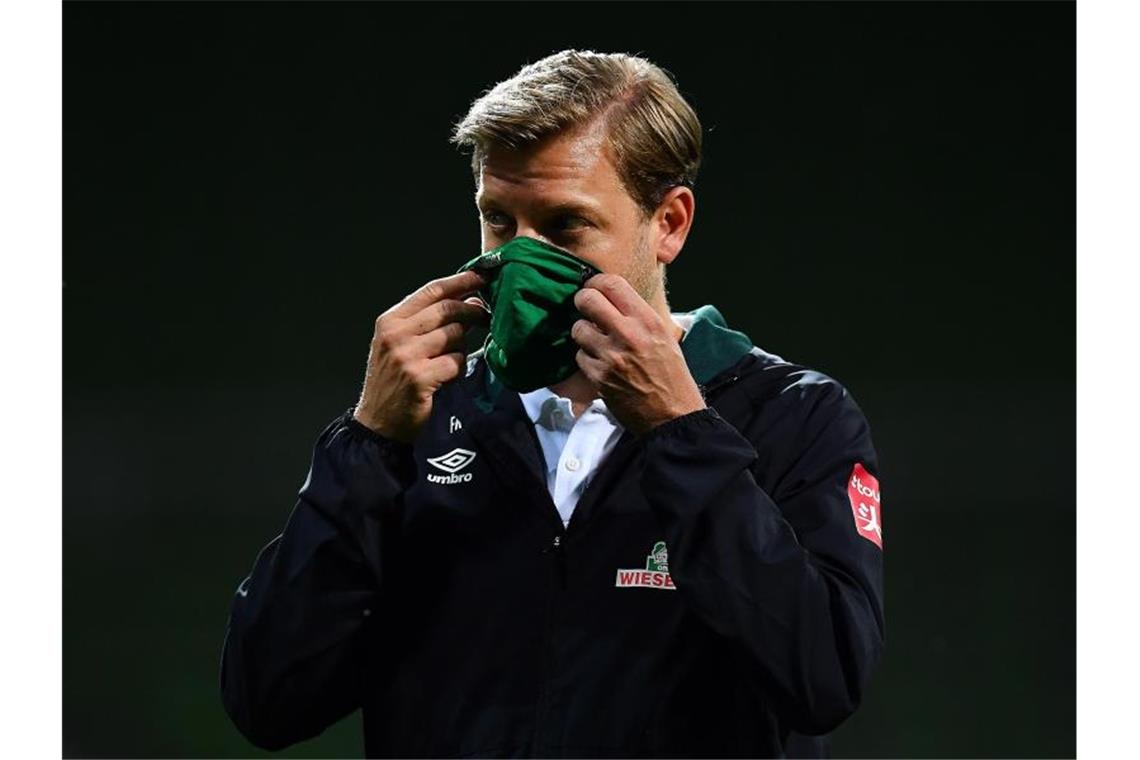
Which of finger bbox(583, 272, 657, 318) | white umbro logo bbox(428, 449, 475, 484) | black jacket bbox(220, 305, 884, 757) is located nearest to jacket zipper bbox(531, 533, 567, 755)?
black jacket bbox(220, 305, 884, 757)

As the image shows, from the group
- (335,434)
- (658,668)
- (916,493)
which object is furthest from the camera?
(916,493)

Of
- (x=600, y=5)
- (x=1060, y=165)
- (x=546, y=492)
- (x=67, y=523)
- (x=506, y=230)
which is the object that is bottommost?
(x=67, y=523)

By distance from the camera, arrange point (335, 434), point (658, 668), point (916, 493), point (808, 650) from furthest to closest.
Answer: point (916, 493) < point (335, 434) < point (658, 668) < point (808, 650)

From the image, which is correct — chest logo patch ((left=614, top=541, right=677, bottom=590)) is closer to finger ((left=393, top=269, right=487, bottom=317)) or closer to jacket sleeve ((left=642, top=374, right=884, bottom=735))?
jacket sleeve ((left=642, top=374, right=884, bottom=735))

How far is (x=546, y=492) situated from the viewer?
5.32 feet

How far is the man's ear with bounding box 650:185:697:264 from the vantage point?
5.97 feet

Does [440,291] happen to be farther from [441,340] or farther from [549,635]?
[549,635]

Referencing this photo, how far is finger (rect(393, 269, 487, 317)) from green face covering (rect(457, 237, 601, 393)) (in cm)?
2

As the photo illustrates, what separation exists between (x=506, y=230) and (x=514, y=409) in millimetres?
219

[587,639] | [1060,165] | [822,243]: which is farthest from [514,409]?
[1060,165]

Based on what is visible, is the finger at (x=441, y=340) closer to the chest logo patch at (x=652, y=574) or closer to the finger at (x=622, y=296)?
the finger at (x=622, y=296)

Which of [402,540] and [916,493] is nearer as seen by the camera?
[402,540]

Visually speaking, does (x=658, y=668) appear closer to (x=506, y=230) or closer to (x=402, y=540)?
(x=402, y=540)

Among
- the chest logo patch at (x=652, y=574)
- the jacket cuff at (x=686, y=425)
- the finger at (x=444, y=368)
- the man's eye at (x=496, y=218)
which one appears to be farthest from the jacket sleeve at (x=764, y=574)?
the man's eye at (x=496, y=218)
